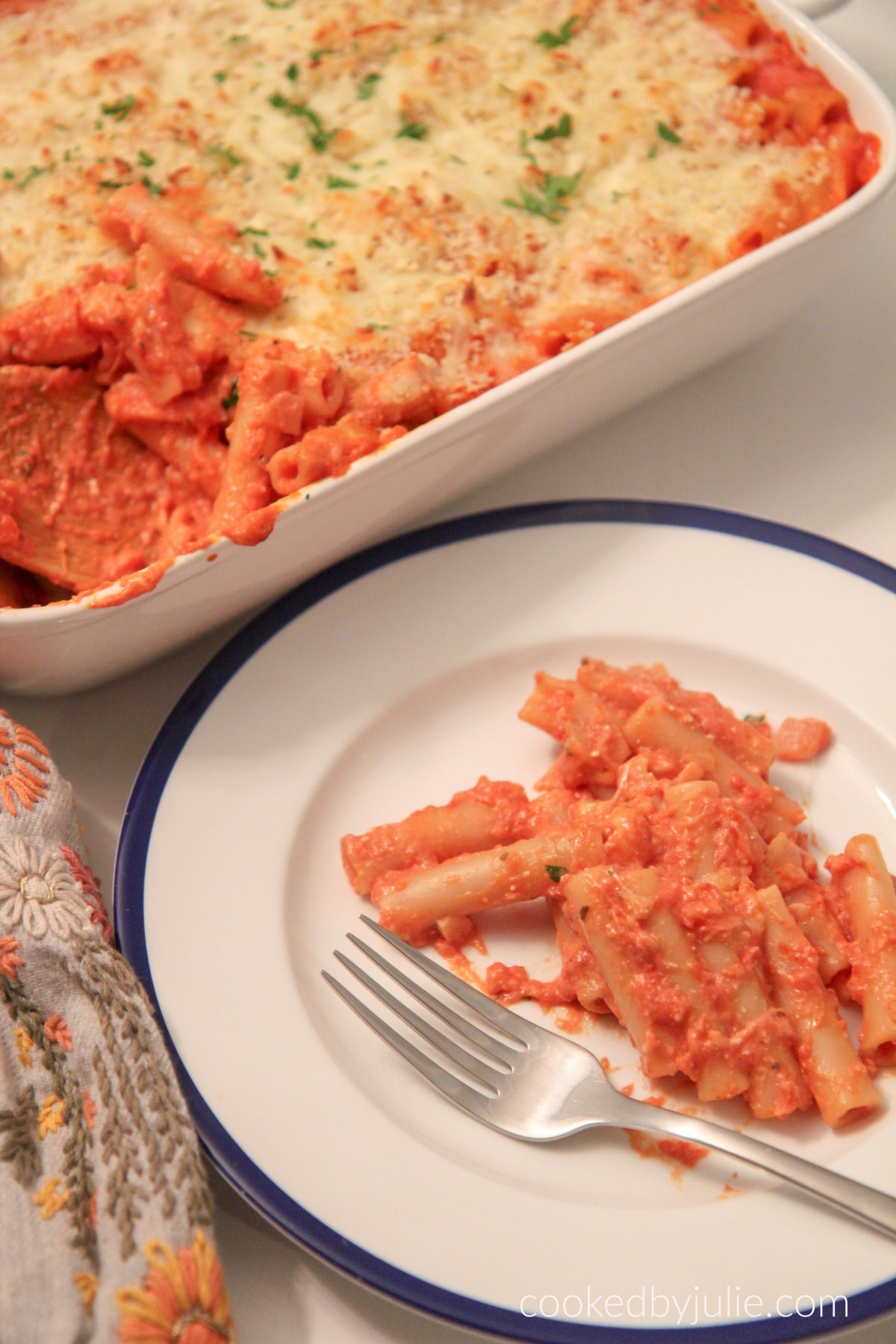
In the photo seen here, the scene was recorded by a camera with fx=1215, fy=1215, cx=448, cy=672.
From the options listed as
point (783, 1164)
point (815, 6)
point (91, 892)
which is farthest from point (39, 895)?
point (815, 6)

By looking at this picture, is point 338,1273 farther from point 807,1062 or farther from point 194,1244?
point 807,1062

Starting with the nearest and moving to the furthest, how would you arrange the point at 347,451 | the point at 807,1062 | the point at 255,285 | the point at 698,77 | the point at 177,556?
the point at 807,1062
the point at 177,556
the point at 347,451
the point at 255,285
the point at 698,77

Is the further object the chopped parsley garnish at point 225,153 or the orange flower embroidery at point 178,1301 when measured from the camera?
the chopped parsley garnish at point 225,153

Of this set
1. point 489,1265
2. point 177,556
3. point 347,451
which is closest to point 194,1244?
point 489,1265

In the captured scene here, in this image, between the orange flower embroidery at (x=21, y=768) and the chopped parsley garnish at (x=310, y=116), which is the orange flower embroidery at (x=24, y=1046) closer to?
the orange flower embroidery at (x=21, y=768)

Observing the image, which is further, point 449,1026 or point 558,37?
point 558,37

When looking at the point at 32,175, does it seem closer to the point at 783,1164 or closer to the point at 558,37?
the point at 558,37

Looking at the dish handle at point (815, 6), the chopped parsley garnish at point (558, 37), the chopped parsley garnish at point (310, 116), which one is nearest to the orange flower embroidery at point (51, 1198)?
the chopped parsley garnish at point (310, 116)
